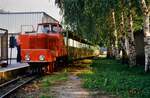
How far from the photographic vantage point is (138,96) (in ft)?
44.9

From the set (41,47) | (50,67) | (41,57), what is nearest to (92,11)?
(41,47)

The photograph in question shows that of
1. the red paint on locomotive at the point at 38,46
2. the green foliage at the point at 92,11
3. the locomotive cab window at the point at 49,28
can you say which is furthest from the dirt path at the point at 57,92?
the locomotive cab window at the point at 49,28

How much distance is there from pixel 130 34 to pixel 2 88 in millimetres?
12255

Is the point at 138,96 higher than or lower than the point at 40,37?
lower

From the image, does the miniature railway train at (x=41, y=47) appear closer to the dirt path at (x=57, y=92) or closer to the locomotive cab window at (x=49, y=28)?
the locomotive cab window at (x=49, y=28)

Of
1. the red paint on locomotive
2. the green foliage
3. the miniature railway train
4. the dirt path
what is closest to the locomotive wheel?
the miniature railway train

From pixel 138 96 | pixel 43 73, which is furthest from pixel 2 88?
pixel 43 73

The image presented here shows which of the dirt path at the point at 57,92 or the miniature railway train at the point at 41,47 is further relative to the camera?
the miniature railway train at the point at 41,47

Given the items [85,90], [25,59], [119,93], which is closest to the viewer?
[119,93]

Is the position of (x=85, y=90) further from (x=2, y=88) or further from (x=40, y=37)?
(x=40, y=37)

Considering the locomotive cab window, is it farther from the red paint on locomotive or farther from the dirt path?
the dirt path

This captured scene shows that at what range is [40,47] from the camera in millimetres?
23938

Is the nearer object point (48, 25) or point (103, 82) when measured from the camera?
point (103, 82)

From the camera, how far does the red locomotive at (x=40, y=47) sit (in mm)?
23617
